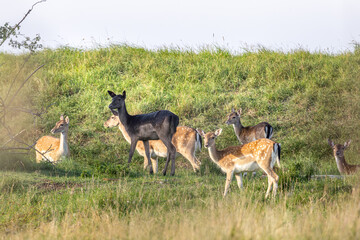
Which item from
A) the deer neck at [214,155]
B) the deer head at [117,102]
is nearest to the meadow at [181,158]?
the deer neck at [214,155]

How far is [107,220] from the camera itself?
6.52 m

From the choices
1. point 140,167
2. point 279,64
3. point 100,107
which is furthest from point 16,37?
point 279,64

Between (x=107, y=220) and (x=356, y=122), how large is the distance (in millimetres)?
11144

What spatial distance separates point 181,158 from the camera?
1414cm

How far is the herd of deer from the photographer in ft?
31.1

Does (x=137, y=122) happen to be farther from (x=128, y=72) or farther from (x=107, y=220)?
(x=128, y=72)

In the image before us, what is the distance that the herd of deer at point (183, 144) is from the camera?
9477 millimetres

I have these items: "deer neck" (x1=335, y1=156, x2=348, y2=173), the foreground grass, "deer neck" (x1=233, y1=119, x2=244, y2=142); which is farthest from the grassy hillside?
the foreground grass

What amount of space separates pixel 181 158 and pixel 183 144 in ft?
4.64

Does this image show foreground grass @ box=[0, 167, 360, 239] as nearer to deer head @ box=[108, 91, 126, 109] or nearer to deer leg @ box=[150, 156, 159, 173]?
deer leg @ box=[150, 156, 159, 173]

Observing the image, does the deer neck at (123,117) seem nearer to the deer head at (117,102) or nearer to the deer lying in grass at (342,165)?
the deer head at (117,102)

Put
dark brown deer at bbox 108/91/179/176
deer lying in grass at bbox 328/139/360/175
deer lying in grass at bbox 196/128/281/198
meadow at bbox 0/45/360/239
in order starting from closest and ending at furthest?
meadow at bbox 0/45/360/239, deer lying in grass at bbox 196/128/281/198, deer lying in grass at bbox 328/139/360/175, dark brown deer at bbox 108/91/179/176

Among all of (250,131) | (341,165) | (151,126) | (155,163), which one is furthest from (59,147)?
(341,165)

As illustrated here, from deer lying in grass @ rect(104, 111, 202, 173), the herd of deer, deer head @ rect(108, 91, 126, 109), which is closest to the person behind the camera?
the herd of deer
